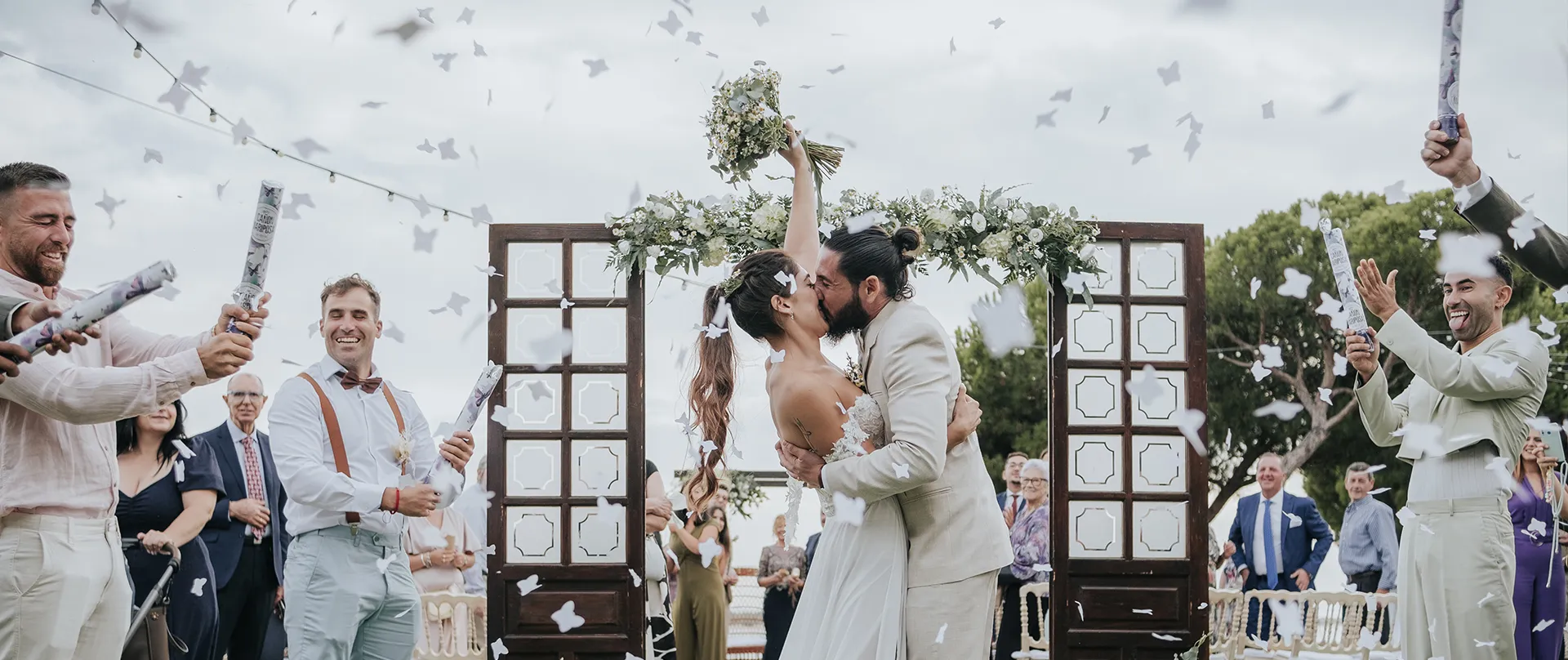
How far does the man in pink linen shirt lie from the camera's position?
119 inches

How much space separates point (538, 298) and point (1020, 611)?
3420mm

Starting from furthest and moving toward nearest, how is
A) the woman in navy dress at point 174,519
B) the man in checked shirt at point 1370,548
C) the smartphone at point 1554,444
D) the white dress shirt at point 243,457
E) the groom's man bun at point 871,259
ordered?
the man in checked shirt at point 1370,548 → the white dress shirt at point 243,457 → the smartphone at point 1554,444 → the woman in navy dress at point 174,519 → the groom's man bun at point 871,259

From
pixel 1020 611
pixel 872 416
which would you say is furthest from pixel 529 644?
pixel 872 416

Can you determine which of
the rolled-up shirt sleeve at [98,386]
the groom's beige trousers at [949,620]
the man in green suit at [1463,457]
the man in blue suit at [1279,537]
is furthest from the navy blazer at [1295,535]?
the rolled-up shirt sleeve at [98,386]

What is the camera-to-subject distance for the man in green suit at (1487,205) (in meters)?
3.04

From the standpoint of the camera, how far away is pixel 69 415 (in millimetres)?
3035

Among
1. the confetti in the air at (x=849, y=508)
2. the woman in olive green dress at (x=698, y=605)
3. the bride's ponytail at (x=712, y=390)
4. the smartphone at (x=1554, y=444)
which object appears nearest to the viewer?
the confetti in the air at (x=849, y=508)

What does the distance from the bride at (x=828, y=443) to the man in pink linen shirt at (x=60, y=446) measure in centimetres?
129

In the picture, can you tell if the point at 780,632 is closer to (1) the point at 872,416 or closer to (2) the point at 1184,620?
(2) the point at 1184,620

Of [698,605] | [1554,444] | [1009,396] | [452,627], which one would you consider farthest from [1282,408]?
[1009,396]

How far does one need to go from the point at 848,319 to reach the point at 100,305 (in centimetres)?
179

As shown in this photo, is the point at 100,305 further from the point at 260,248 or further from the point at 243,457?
the point at 243,457

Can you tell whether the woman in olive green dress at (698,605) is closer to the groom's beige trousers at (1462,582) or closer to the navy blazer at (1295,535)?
the navy blazer at (1295,535)

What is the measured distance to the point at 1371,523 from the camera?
316 inches
